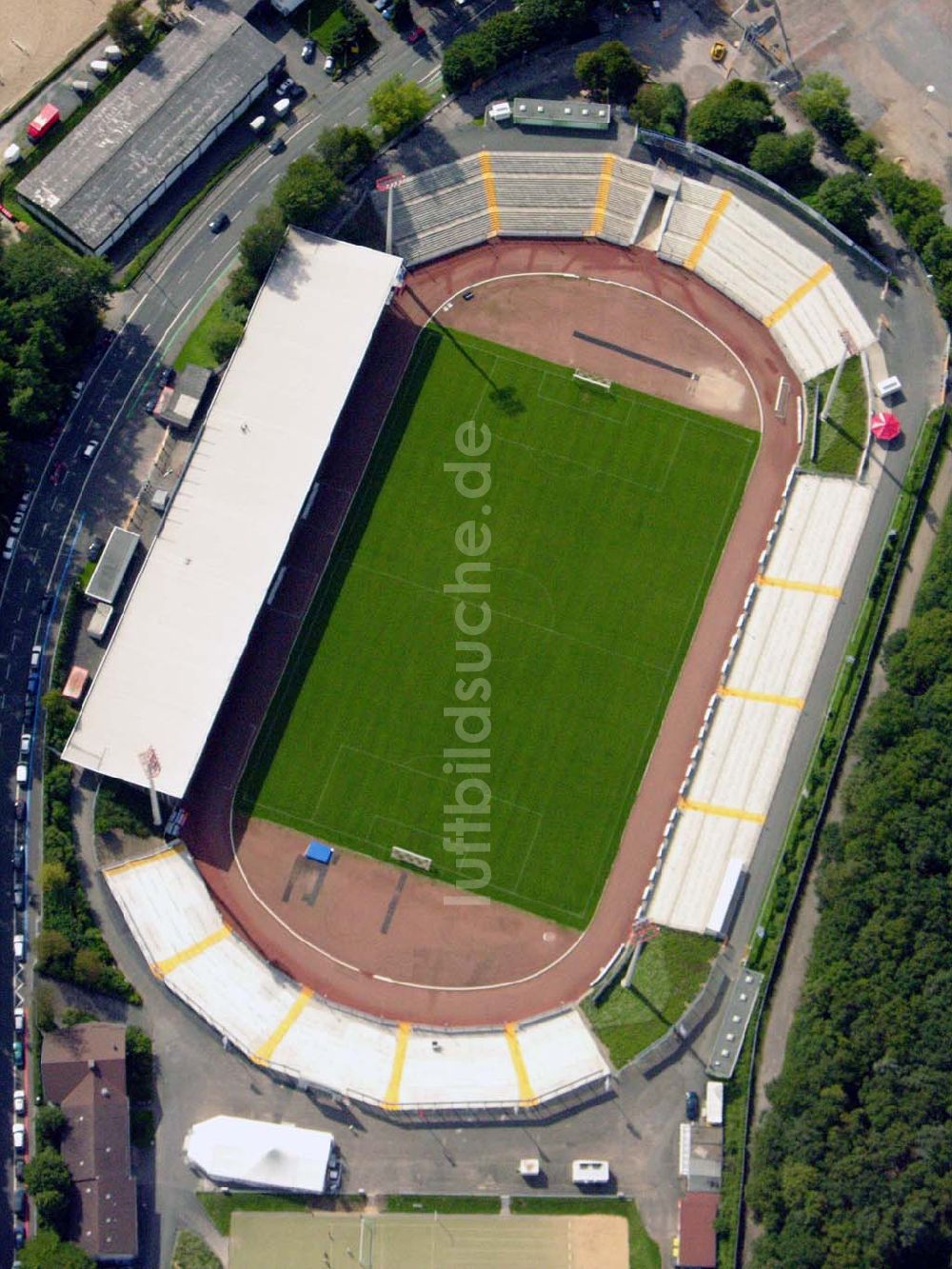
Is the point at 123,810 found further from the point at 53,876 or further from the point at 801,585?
the point at 801,585

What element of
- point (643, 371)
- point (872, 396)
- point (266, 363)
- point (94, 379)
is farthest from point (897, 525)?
point (94, 379)

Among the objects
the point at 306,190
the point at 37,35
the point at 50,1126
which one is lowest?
the point at 50,1126

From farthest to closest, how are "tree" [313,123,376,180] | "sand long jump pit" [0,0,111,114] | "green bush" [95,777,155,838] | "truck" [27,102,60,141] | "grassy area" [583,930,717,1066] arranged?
"sand long jump pit" [0,0,111,114] → "truck" [27,102,60,141] → "tree" [313,123,376,180] → "green bush" [95,777,155,838] → "grassy area" [583,930,717,1066]

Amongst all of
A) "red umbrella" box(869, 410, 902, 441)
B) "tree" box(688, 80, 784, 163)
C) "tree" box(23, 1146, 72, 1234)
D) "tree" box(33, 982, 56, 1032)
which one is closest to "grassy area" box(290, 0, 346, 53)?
"tree" box(688, 80, 784, 163)

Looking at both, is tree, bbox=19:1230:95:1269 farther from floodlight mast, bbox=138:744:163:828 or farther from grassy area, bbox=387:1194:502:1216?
floodlight mast, bbox=138:744:163:828

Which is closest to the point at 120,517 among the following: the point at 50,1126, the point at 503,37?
the point at 50,1126

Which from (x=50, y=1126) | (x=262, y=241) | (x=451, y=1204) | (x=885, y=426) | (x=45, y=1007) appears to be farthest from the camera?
(x=885, y=426)

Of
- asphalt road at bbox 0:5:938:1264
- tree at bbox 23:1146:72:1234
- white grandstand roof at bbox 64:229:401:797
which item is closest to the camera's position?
tree at bbox 23:1146:72:1234

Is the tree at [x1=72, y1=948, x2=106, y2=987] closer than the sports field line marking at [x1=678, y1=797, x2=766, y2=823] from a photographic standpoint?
Yes
